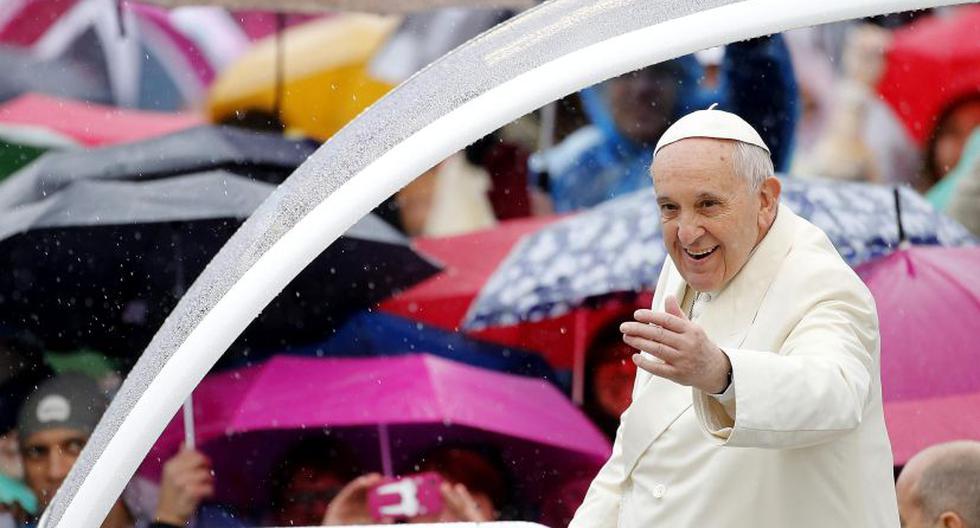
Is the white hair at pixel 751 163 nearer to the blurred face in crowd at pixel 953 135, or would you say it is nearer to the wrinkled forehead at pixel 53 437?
the wrinkled forehead at pixel 53 437

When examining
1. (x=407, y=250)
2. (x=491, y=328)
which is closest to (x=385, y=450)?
(x=491, y=328)

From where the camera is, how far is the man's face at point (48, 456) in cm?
754

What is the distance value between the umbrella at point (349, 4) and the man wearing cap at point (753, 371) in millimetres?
5279

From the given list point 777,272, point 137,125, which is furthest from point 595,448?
point 777,272

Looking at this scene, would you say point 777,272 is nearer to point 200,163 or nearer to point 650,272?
point 650,272

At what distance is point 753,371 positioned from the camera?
2.85m

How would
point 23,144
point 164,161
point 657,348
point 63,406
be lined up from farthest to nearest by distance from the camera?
point 23,144 < point 164,161 < point 63,406 < point 657,348

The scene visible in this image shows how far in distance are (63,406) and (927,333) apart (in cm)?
393

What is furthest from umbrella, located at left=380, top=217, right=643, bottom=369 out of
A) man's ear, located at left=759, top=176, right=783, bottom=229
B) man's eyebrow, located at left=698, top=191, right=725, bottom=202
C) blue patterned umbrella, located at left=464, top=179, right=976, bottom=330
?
man's eyebrow, located at left=698, top=191, right=725, bottom=202

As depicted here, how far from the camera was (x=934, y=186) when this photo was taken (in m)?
8.24

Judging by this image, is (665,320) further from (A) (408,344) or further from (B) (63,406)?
(B) (63,406)

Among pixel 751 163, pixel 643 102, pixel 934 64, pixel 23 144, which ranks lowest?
pixel 751 163

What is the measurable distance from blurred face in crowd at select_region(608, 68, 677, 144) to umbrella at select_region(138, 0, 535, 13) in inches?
25.4

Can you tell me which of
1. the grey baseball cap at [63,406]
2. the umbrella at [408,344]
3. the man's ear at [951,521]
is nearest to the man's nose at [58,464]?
the grey baseball cap at [63,406]
